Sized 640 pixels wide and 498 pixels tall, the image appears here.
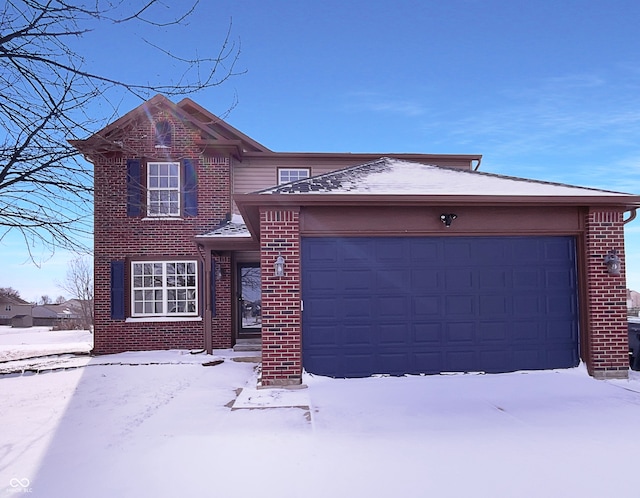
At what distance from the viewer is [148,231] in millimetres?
13156

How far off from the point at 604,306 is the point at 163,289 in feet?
36.9

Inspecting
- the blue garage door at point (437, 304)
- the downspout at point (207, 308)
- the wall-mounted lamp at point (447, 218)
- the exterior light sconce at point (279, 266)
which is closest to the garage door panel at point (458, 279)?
the blue garage door at point (437, 304)

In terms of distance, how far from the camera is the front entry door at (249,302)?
1442 centimetres

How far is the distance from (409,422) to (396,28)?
7.79 metres

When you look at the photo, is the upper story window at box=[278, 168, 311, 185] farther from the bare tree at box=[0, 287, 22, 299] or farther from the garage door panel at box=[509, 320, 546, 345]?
the bare tree at box=[0, 287, 22, 299]

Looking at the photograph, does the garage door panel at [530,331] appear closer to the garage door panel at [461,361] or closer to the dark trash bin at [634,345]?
the garage door panel at [461,361]

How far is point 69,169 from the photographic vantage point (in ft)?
18.2

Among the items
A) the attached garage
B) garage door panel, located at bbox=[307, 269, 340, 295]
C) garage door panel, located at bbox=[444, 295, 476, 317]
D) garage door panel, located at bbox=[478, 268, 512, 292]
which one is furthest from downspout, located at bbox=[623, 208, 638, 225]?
garage door panel, located at bbox=[307, 269, 340, 295]

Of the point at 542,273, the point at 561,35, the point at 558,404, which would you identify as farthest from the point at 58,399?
the point at 561,35

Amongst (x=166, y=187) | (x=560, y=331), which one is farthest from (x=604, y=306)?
(x=166, y=187)

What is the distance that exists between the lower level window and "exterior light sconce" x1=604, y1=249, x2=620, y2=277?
1044 cm

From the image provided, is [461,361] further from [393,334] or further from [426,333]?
[393,334]

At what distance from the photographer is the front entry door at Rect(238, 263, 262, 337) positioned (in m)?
14.4

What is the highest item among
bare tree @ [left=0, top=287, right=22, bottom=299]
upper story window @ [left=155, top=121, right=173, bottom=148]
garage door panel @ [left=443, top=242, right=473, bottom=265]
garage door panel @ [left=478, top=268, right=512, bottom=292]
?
upper story window @ [left=155, top=121, right=173, bottom=148]
